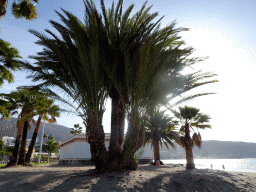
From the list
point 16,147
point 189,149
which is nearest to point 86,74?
point 189,149

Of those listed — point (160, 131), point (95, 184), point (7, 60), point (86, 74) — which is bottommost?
point (95, 184)

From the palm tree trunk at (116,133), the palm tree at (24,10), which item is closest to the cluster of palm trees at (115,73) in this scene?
the palm tree trunk at (116,133)

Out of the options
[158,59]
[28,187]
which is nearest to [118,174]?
[28,187]

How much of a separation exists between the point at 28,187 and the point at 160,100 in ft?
17.8

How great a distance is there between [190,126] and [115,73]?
11.5 metres

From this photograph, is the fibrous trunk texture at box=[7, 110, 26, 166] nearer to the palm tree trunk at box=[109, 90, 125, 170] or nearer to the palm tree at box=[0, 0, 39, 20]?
the palm tree at box=[0, 0, 39, 20]

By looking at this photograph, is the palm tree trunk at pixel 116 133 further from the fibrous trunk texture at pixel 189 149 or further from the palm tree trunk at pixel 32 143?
the palm tree trunk at pixel 32 143

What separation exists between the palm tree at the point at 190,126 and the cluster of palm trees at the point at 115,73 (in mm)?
8150

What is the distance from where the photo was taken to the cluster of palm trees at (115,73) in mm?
6105

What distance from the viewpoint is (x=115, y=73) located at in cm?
648

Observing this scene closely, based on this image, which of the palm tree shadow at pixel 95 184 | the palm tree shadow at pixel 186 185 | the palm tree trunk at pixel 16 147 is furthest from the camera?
the palm tree trunk at pixel 16 147

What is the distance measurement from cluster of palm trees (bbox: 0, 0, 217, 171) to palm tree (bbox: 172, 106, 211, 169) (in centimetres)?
815

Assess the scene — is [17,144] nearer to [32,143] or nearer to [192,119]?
[32,143]

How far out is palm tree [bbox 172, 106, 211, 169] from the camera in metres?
14.5
